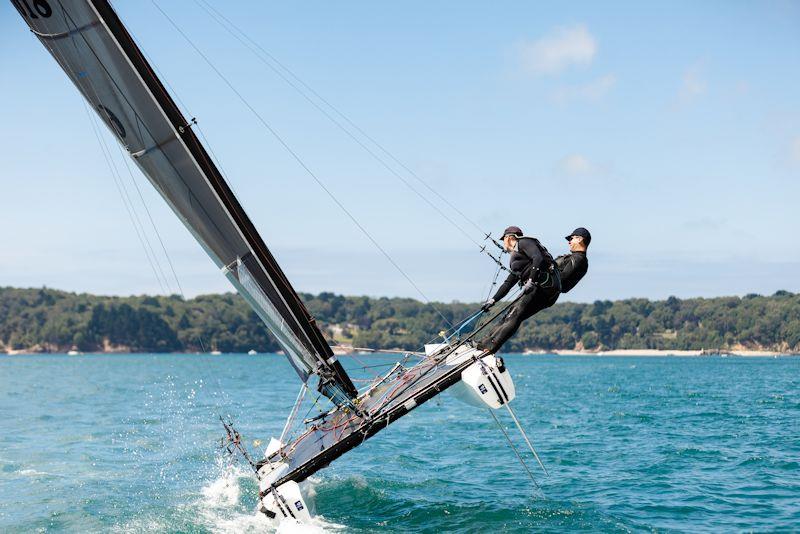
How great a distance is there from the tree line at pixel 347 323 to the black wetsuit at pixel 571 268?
395 feet

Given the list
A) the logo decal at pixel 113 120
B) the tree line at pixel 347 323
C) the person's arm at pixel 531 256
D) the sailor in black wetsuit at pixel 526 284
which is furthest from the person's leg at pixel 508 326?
the tree line at pixel 347 323

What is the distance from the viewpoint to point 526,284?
12250 millimetres

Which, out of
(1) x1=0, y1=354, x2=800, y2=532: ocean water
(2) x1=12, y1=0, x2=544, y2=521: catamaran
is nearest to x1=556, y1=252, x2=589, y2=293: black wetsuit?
(2) x1=12, y1=0, x2=544, y2=521: catamaran

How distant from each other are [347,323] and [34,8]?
13758 cm

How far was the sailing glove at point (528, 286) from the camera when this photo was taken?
39.8 ft

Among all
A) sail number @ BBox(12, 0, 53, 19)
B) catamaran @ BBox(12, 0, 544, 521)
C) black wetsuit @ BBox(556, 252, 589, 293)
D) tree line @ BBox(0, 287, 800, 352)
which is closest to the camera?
sail number @ BBox(12, 0, 53, 19)

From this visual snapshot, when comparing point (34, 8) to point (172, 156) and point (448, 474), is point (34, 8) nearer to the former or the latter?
point (172, 156)

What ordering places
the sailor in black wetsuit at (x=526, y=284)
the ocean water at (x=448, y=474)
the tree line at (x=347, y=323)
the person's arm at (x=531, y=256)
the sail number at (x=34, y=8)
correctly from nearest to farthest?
the sail number at (x=34, y=8)
the person's arm at (x=531, y=256)
the sailor in black wetsuit at (x=526, y=284)
the ocean water at (x=448, y=474)
the tree line at (x=347, y=323)

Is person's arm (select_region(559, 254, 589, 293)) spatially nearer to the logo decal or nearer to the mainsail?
the mainsail

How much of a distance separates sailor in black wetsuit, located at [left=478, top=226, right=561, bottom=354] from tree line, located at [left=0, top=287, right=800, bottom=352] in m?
120

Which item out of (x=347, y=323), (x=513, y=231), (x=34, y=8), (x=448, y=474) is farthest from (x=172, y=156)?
(x=347, y=323)

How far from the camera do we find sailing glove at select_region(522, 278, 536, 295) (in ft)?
39.8

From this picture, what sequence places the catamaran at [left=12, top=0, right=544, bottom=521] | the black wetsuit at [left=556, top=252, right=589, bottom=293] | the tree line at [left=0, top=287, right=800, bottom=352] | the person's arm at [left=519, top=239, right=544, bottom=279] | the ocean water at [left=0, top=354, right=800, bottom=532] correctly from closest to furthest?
the catamaran at [left=12, top=0, right=544, bottom=521] < the person's arm at [left=519, top=239, right=544, bottom=279] < the black wetsuit at [left=556, top=252, right=589, bottom=293] < the ocean water at [left=0, top=354, right=800, bottom=532] < the tree line at [left=0, top=287, right=800, bottom=352]

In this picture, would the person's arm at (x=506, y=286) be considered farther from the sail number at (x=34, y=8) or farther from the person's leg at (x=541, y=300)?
the sail number at (x=34, y=8)
